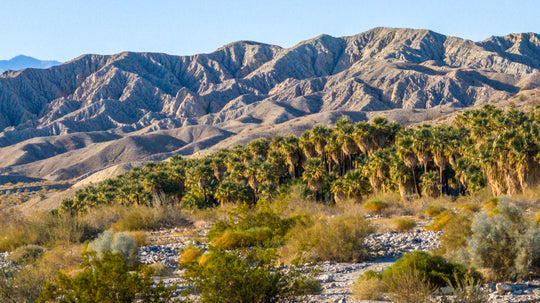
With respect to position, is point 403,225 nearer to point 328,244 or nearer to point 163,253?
point 328,244

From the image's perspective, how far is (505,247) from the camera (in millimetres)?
12109

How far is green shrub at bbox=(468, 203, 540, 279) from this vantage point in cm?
1176

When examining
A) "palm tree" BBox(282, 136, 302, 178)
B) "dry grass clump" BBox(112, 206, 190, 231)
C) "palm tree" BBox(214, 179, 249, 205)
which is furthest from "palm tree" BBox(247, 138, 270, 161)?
"dry grass clump" BBox(112, 206, 190, 231)

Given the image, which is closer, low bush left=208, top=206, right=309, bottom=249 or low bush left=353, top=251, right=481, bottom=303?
low bush left=353, top=251, right=481, bottom=303

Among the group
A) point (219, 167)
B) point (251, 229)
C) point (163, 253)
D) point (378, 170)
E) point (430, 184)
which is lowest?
point (430, 184)

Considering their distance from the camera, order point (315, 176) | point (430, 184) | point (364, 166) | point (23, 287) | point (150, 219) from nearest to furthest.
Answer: point (23, 287), point (150, 219), point (430, 184), point (364, 166), point (315, 176)

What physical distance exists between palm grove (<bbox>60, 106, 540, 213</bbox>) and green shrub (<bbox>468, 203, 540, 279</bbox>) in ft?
89.6

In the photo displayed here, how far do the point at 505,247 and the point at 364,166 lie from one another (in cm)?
3874

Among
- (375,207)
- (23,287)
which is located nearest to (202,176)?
(375,207)

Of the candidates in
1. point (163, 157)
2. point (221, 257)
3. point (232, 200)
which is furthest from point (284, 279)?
point (163, 157)

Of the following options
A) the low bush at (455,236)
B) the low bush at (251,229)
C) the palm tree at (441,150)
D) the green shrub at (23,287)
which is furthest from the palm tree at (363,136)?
the green shrub at (23,287)

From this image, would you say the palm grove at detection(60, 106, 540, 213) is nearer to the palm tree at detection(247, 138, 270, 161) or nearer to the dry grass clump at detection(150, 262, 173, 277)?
the palm tree at detection(247, 138, 270, 161)

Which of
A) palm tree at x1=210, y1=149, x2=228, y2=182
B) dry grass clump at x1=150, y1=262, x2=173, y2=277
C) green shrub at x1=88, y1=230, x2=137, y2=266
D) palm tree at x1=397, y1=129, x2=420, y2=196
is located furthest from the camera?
palm tree at x1=210, y1=149, x2=228, y2=182

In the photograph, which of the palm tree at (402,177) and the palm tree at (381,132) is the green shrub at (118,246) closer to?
the palm tree at (402,177)
